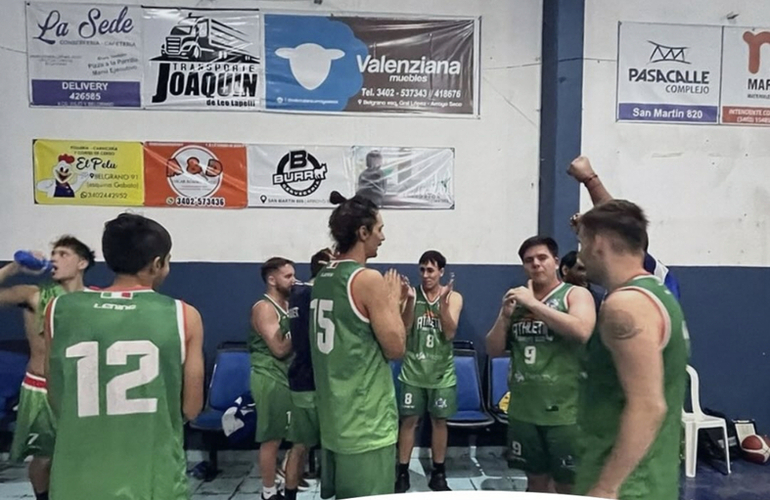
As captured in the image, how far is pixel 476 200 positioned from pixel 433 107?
2.69 feet

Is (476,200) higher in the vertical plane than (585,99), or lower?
lower

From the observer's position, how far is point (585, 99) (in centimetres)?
473

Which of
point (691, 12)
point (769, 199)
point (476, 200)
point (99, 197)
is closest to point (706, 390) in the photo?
point (769, 199)

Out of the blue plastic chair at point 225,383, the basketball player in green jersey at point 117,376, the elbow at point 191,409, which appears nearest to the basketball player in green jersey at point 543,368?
the elbow at point 191,409

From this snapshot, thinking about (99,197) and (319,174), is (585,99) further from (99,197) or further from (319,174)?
(99,197)

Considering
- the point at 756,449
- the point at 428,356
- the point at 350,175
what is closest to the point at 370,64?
the point at 350,175

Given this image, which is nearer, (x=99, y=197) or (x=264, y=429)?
(x=264, y=429)

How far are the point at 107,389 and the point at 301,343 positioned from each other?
1493 millimetres

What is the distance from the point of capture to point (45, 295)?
3193 mm

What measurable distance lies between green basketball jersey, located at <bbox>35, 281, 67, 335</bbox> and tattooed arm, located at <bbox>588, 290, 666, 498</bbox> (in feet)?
9.28

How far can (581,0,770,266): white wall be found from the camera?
4.73 m

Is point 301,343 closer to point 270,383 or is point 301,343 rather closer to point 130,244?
point 270,383

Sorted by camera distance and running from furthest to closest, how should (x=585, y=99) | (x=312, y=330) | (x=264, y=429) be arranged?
1. (x=585, y=99)
2. (x=264, y=429)
3. (x=312, y=330)

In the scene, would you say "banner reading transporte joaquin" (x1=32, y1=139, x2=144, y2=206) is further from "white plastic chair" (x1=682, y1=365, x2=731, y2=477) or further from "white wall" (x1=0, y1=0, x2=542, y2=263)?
"white plastic chair" (x1=682, y1=365, x2=731, y2=477)
